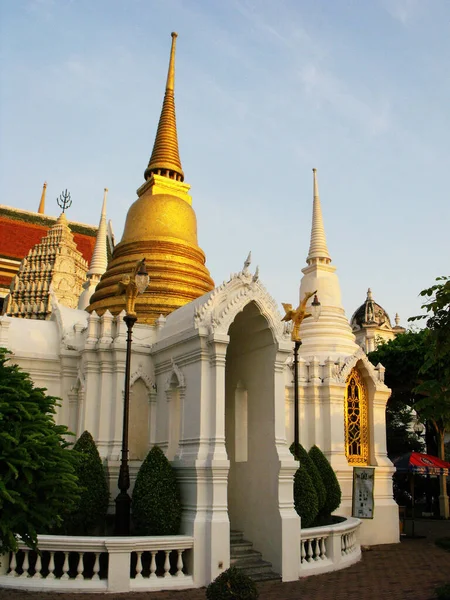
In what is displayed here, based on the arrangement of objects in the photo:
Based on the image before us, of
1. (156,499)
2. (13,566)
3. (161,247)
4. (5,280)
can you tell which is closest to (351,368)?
(161,247)

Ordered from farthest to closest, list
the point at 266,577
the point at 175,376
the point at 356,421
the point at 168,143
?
the point at 168,143 < the point at 356,421 < the point at 175,376 < the point at 266,577

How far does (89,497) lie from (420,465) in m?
13.1

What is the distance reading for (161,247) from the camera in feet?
65.3

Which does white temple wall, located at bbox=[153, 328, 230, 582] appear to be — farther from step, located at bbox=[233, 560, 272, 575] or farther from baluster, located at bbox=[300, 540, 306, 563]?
baluster, located at bbox=[300, 540, 306, 563]

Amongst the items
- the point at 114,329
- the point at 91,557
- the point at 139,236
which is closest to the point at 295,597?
the point at 91,557

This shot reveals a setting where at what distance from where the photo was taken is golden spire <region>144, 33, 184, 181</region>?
22219mm

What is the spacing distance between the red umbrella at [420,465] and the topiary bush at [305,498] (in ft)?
27.9

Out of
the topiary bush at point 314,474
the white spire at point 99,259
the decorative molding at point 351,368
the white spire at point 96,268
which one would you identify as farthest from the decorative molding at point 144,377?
the white spire at point 99,259

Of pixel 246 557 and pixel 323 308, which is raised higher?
pixel 323 308

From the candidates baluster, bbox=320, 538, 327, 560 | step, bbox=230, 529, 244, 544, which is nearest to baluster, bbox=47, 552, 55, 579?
step, bbox=230, 529, 244, 544

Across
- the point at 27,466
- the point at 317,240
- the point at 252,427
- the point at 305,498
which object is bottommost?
the point at 305,498

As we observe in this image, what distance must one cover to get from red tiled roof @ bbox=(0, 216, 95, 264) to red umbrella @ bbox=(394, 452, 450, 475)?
3343cm

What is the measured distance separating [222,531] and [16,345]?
804 cm

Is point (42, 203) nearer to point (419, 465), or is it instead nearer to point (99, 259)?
point (99, 259)
